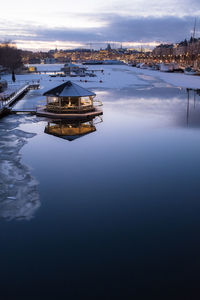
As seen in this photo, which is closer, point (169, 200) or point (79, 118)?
point (169, 200)

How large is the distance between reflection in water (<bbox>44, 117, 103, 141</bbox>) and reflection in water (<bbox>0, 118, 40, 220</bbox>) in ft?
14.4

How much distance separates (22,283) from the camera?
7.39 meters

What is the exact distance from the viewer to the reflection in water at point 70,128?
2295cm

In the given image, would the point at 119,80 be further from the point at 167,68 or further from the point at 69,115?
the point at 69,115

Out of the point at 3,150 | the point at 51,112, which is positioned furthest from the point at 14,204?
the point at 51,112

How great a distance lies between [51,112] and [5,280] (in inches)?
1009

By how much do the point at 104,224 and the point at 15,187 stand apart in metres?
4.70

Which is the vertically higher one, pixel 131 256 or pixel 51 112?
pixel 51 112

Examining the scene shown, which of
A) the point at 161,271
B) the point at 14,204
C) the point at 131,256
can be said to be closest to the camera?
the point at 161,271

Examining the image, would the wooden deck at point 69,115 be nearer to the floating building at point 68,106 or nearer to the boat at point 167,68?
the floating building at point 68,106

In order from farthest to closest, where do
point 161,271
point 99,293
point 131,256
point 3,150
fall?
point 3,150, point 131,256, point 161,271, point 99,293

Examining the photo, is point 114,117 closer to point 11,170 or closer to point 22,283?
point 11,170

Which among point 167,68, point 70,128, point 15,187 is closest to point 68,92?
point 70,128

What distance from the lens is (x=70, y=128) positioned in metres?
25.4
